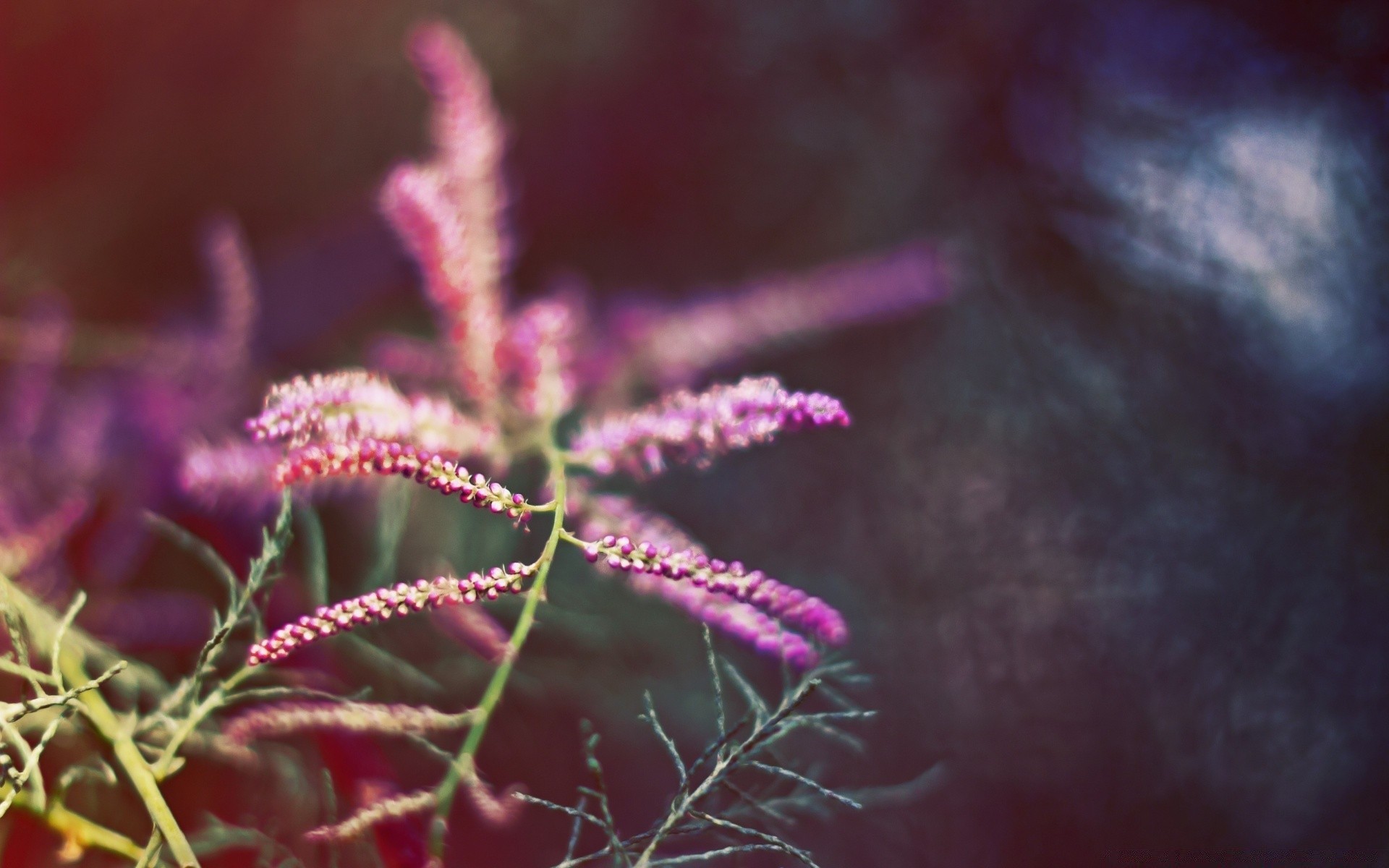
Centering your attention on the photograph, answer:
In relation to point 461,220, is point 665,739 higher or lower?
lower

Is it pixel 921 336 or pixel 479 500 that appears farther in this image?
pixel 921 336

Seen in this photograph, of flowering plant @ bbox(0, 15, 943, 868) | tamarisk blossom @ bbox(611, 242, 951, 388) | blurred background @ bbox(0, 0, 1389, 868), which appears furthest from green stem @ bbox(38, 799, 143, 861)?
tamarisk blossom @ bbox(611, 242, 951, 388)

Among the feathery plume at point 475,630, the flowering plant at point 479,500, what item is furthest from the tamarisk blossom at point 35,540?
the feathery plume at point 475,630

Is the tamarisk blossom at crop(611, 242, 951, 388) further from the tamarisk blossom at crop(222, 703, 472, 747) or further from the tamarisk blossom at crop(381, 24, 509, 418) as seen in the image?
the tamarisk blossom at crop(222, 703, 472, 747)

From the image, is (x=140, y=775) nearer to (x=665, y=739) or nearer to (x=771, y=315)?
(x=665, y=739)

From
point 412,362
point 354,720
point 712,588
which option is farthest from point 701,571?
point 412,362

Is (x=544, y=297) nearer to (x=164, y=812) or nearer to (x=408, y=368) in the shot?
(x=408, y=368)
